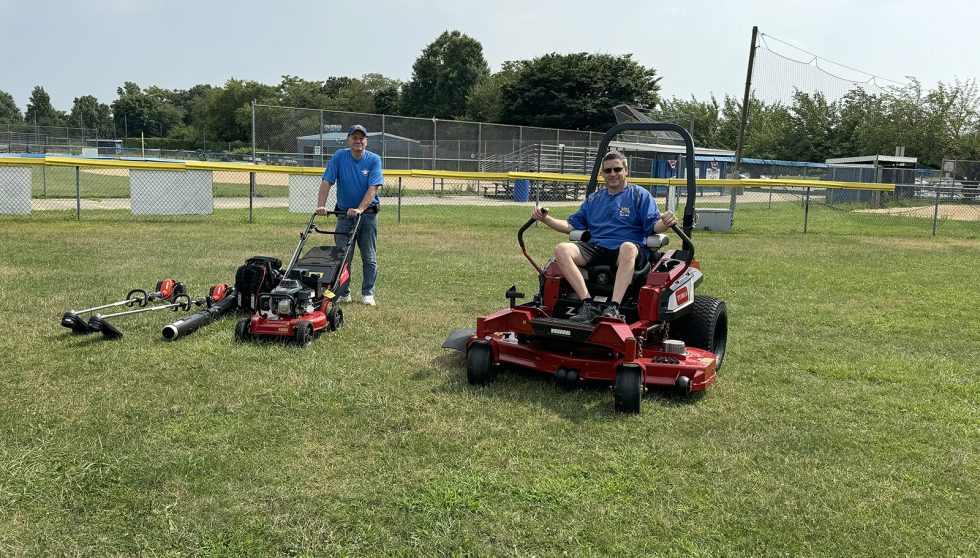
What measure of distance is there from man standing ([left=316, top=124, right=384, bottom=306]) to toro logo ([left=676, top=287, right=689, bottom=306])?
3434mm

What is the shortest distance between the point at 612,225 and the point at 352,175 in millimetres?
3091

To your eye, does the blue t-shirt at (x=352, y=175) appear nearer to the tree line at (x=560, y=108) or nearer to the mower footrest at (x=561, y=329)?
the mower footrest at (x=561, y=329)

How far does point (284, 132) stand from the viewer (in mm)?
22625

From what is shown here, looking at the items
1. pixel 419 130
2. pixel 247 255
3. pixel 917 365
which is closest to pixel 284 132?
pixel 419 130

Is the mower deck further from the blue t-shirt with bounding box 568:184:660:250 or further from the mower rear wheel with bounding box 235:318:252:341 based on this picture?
the mower rear wheel with bounding box 235:318:252:341

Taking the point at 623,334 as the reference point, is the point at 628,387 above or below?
below

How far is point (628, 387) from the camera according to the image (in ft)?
14.9

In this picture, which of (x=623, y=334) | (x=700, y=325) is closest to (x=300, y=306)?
(x=623, y=334)

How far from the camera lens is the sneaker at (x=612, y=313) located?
4910mm

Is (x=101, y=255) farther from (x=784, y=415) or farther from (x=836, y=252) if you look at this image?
(x=836, y=252)

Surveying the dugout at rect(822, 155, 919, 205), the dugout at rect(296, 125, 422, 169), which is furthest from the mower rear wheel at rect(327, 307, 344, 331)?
the dugout at rect(822, 155, 919, 205)

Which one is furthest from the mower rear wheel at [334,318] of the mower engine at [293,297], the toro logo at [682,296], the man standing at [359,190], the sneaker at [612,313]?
the toro logo at [682,296]

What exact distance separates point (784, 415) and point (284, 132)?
2031cm

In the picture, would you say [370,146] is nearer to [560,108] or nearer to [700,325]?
[700,325]
